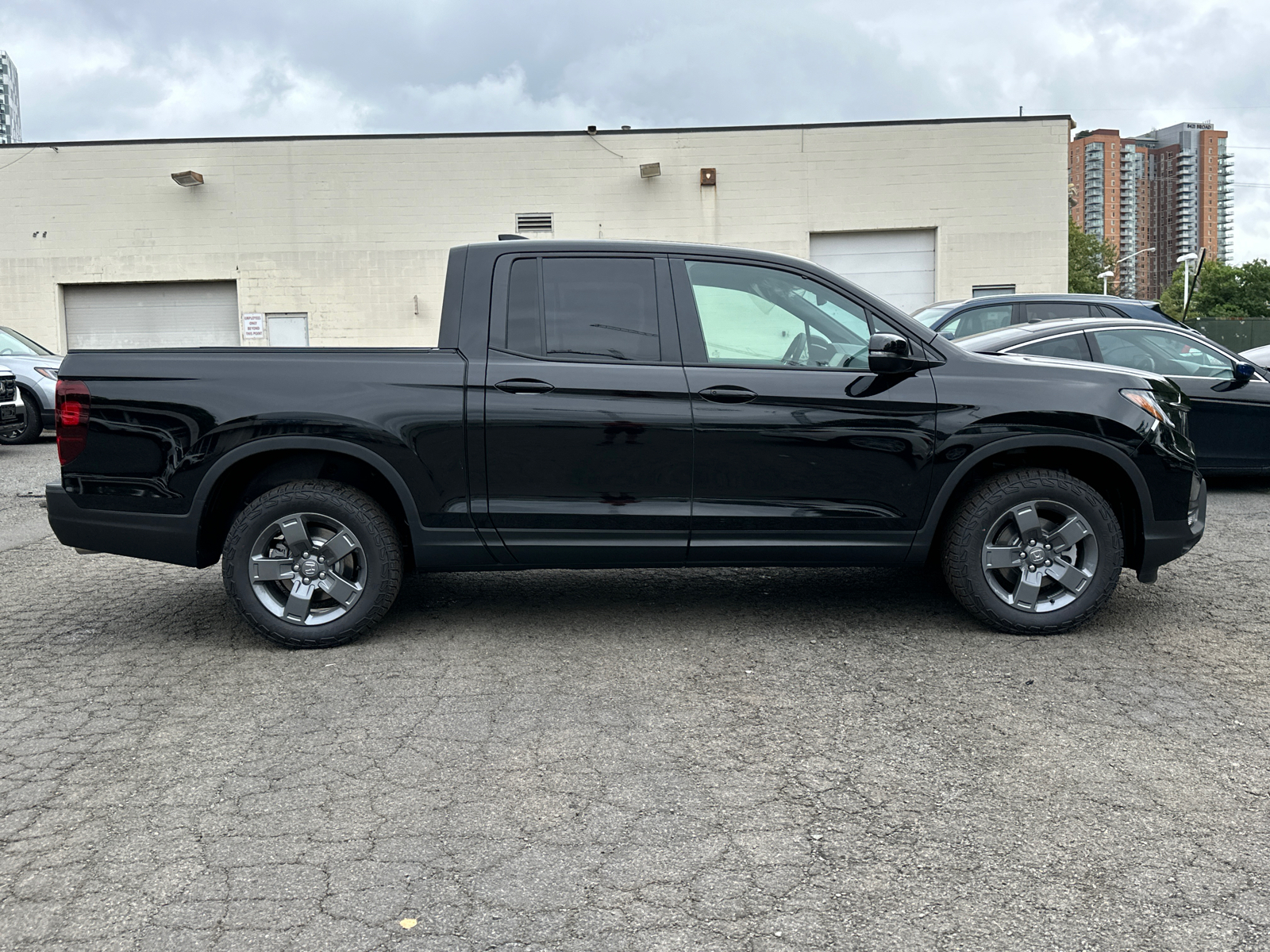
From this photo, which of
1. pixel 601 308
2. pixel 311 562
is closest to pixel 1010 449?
pixel 601 308

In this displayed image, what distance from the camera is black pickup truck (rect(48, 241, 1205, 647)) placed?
16.3 feet

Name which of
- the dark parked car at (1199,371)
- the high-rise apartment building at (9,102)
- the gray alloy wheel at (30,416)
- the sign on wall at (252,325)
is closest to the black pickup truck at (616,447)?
the dark parked car at (1199,371)

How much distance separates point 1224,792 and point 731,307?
2.80 m

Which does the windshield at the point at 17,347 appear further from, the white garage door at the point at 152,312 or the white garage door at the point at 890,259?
the white garage door at the point at 890,259

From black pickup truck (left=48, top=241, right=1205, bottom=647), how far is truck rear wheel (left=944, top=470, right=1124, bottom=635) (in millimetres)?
13

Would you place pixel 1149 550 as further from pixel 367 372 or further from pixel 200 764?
pixel 200 764

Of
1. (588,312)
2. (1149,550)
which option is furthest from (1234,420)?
(588,312)

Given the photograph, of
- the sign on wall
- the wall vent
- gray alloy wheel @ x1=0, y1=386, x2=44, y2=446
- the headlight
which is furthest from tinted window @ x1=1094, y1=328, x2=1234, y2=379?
the sign on wall

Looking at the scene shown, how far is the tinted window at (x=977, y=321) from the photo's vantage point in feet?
37.8

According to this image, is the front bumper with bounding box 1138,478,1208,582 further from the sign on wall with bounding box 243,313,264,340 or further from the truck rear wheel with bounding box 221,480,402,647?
the sign on wall with bounding box 243,313,264,340

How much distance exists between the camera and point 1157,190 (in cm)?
→ 11625

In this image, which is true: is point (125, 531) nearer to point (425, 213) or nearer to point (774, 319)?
point (774, 319)

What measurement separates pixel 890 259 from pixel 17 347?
17.1 meters

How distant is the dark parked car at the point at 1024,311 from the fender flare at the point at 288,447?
771 cm
